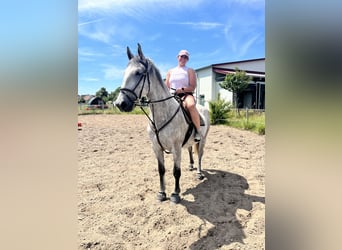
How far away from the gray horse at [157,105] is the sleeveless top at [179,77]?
0.25 m

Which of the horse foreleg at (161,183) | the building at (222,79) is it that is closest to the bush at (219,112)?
the building at (222,79)

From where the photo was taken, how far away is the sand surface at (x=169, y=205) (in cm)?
197

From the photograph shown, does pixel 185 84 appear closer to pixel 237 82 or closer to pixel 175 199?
pixel 175 199

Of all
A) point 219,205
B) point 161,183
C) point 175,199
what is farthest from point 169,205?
point 219,205

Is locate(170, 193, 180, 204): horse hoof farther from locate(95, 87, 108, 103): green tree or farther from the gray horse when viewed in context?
locate(95, 87, 108, 103): green tree

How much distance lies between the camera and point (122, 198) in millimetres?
2799

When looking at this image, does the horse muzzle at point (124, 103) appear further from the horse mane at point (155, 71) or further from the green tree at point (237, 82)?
the green tree at point (237, 82)

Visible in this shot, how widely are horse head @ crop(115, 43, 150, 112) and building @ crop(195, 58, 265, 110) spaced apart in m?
13.7

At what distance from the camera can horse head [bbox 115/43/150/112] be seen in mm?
2127
